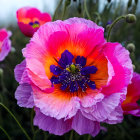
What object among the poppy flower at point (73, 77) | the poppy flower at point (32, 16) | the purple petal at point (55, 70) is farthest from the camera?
the poppy flower at point (32, 16)

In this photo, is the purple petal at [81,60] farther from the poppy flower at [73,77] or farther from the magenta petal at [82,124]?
the magenta petal at [82,124]

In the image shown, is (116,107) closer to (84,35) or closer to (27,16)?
(84,35)

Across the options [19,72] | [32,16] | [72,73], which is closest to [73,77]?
[72,73]

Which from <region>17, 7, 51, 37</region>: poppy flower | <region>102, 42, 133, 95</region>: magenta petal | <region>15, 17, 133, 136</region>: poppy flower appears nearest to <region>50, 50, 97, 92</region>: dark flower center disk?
<region>15, 17, 133, 136</region>: poppy flower

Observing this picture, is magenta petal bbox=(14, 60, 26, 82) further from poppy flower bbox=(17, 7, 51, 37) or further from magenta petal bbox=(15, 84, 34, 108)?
poppy flower bbox=(17, 7, 51, 37)

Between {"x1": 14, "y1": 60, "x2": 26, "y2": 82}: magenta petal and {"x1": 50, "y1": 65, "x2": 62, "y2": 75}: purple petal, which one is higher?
{"x1": 14, "y1": 60, "x2": 26, "y2": 82}: magenta petal

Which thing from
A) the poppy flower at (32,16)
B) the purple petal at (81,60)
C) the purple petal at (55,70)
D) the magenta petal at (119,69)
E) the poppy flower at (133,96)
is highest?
the magenta petal at (119,69)

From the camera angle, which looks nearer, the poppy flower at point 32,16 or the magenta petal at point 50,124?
the magenta petal at point 50,124

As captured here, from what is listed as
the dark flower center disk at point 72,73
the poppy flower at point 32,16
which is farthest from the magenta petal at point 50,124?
the poppy flower at point 32,16

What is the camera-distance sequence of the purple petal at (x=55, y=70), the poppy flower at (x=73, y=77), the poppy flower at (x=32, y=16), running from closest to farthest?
the poppy flower at (x=73, y=77) → the purple petal at (x=55, y=70) → the poppy flower at (x=32, y=16)
